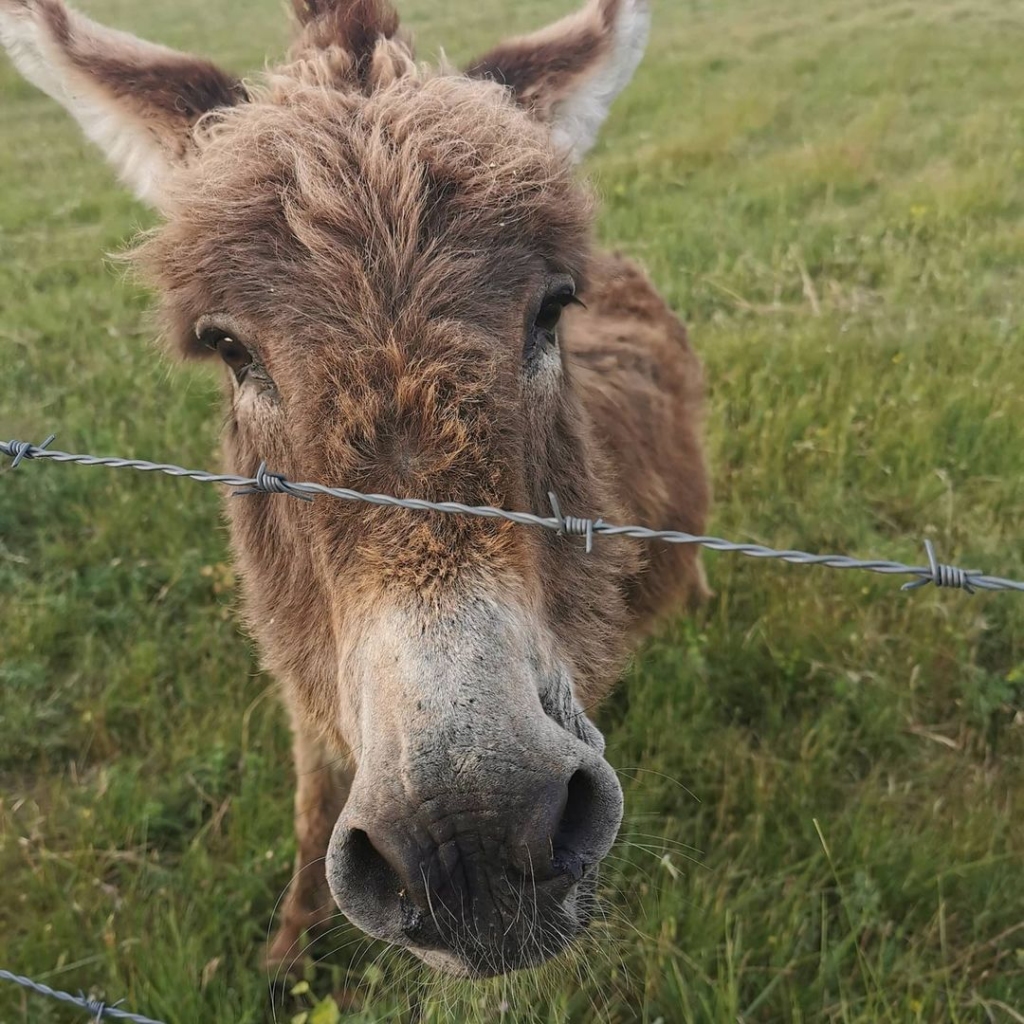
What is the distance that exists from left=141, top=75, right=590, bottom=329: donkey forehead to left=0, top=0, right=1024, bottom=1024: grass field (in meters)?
1.03

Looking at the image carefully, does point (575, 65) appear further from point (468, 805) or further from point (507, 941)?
point (507, 941)

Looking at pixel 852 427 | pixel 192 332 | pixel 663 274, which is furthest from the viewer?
pixel 663 274

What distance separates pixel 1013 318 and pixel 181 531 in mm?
5649

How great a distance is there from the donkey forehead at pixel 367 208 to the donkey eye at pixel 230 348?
77 millimetres

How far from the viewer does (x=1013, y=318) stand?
561cm

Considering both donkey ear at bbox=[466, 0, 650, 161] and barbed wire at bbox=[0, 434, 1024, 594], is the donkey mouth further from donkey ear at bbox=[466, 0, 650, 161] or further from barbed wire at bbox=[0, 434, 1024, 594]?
donkey ear at bbox=[466, 0, 650, 161]

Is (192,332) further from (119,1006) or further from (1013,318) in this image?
(1013,318)

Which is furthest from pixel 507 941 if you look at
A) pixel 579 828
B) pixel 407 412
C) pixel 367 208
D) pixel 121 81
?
pixel 121 81

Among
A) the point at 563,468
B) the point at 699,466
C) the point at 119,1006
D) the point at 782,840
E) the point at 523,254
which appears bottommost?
the point at 782,840

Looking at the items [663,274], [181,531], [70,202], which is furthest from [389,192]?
[70,202]

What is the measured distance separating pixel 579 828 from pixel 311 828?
166 cm

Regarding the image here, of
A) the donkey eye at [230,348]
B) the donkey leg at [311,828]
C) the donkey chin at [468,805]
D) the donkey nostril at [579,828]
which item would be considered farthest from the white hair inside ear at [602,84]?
the donkey leg at [311,828]

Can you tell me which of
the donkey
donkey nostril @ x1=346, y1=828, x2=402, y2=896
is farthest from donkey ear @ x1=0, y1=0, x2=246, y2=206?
donkey nostril @ x1=346, y1=828, x2=402, y2=896

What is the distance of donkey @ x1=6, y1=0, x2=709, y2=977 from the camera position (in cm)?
138
